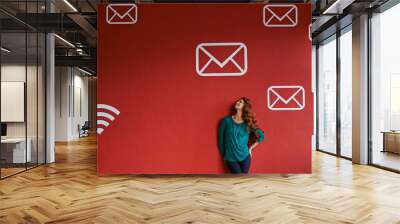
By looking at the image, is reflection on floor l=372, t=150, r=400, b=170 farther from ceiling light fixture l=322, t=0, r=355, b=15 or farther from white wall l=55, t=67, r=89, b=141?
white wall l=55, t=67, r=89, b=141

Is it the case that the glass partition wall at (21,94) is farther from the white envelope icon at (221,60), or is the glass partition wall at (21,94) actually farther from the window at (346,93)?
the window at (346,93)

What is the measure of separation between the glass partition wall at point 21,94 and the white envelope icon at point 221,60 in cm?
338

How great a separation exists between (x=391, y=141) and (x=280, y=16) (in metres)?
3.85

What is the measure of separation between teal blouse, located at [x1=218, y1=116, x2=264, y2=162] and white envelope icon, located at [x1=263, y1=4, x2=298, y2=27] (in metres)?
1.83

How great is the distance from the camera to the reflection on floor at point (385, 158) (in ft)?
24.7

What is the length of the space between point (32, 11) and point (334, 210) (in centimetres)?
654

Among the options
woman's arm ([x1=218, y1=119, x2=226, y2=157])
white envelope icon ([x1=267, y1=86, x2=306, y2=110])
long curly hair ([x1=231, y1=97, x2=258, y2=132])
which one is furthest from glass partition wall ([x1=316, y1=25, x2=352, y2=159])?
woman's arm ([x1=218, y1=119, x2=226, y2=157])

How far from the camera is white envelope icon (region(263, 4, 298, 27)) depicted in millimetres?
6344

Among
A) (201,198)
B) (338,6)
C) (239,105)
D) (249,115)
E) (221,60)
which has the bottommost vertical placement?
(201,198)

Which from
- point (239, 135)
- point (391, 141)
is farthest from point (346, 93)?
point (239, 135)

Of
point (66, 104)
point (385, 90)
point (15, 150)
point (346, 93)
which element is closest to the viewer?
point (15, 150)

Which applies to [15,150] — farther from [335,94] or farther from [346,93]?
[335,94]

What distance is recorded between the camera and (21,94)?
23.4 ft

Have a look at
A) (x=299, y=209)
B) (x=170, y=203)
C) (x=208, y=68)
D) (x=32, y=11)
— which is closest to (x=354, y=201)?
(x=299, y=209)
